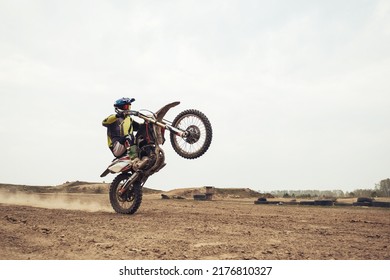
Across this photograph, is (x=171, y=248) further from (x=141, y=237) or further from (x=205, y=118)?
(x=205, y=118)

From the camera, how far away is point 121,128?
10.4m

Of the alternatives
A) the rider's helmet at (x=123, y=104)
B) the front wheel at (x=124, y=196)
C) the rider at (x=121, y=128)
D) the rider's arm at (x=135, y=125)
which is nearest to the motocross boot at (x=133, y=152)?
the rider at (x=121, y=128)

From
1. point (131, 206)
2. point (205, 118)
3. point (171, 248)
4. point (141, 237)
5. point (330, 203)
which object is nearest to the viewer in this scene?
point (171, 248)

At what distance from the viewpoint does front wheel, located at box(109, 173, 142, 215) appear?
10.4m

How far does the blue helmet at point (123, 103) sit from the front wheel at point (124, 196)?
215 centimetres

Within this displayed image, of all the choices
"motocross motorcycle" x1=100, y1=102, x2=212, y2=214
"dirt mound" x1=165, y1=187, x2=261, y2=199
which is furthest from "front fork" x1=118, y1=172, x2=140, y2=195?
"dirt mound" x1=165, y1=187, x2=261, y2=199

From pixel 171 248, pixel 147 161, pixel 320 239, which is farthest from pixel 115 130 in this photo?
pixel 320 239

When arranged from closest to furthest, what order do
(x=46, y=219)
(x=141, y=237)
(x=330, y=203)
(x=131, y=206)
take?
(x=141, y=237)
(x=46, y=219)
(x=131, y=206)
(x=330, y=203)

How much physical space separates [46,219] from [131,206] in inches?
96.7

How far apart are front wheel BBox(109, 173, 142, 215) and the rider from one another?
82 cm

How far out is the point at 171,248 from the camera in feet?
19.1

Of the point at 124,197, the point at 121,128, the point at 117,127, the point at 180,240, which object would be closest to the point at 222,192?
the point at 124,197

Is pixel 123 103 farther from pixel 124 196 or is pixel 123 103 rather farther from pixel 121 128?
pixel 124 196

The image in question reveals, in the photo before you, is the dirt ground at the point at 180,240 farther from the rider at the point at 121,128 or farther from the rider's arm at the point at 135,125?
the rider's arm at the point at 135,125
